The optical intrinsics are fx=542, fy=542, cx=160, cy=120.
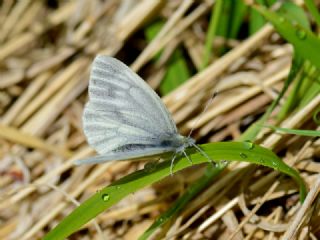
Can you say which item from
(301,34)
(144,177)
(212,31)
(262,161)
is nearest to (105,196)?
(144,177)

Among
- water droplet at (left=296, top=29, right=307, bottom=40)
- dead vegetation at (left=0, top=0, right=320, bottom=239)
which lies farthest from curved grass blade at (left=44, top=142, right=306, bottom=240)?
water droplet at (left=296, top=29, right=307, bottom=40)

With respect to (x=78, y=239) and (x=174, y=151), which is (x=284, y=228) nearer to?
(x=174, y=151)

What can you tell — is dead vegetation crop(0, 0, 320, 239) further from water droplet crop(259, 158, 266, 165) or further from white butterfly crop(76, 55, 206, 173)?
white butterfly crop(76, 55, 206, 173)

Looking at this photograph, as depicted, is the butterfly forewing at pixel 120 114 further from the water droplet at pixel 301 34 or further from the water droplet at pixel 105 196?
the water droplet at pixel 301 34

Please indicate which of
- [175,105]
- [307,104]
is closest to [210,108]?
[175,105]

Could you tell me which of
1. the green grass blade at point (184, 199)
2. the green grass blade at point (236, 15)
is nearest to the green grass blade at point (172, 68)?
the green grass blade at point (236, 15)

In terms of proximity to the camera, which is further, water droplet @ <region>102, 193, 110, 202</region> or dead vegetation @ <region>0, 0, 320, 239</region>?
dead vegetation @ <region>0, 0, 320, 239</region>

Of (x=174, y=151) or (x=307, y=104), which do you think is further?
(x=307, y=104)
